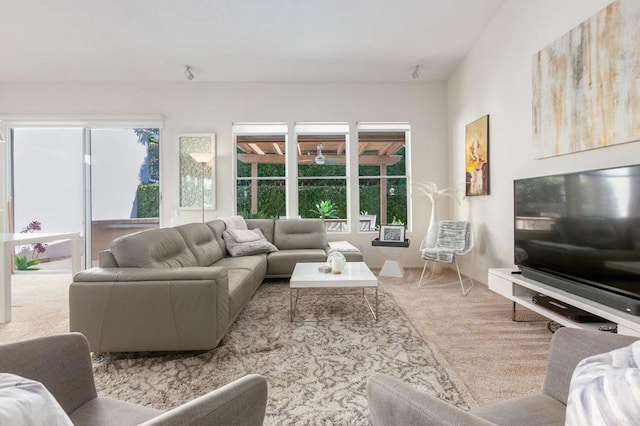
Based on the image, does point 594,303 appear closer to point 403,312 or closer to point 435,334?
point 435,334

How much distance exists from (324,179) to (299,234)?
44.8 inches

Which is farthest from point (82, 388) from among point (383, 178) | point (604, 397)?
point (383, 178)

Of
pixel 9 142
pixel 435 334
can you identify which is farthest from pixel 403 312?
pixel 9 142

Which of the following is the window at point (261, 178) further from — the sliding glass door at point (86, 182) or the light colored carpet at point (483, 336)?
the light colored carpet at point (483, 336)

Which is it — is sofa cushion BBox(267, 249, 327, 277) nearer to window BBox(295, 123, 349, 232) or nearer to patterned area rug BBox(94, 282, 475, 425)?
patterned area rug BBox(94, 282, 475, 425)

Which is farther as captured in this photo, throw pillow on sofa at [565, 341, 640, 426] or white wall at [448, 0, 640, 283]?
white wall at [448, 0, 640, 283]

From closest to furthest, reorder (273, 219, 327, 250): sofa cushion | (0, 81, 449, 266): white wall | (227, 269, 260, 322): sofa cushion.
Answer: (227, 269, 260, 322): sofa cushion < (273, 219, 327, 250): sofa cushion < (0, 81, 449, 266): white wall

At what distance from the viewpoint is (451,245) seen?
397 cm

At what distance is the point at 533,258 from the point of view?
8.33 ft

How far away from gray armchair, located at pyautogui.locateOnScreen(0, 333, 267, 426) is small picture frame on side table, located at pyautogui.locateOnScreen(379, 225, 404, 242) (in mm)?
3864

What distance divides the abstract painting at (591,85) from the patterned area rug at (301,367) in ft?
6.36

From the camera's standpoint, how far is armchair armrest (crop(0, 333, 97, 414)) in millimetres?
827

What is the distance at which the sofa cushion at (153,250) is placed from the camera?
2.14 meters

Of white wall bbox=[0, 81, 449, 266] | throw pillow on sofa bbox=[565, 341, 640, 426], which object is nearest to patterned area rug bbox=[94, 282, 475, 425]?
throw pillow on sofa bbox=[565, 341, 640, 426]
